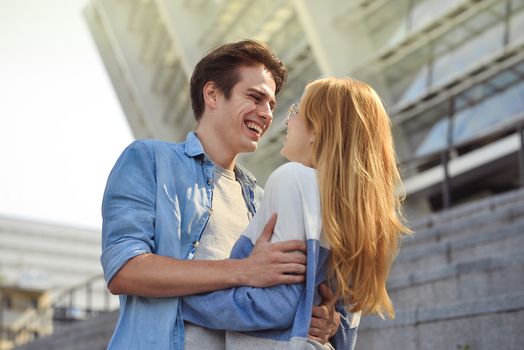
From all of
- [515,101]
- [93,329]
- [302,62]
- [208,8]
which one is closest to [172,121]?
[208,8]

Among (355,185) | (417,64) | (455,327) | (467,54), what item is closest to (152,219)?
(355,185)

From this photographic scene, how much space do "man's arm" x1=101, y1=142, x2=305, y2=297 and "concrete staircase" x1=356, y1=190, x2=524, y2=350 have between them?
9.33ft

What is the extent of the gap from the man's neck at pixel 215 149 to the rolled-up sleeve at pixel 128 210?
0.28 m

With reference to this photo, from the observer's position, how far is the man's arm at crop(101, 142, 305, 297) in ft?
9.32

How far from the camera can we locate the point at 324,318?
289cm

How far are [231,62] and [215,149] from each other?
0.29 metres

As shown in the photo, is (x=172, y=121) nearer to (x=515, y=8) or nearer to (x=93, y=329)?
(x=515, y=8)

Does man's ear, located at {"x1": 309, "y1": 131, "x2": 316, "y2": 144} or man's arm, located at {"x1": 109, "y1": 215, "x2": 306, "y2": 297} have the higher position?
man's ear, located at {"x1": 309, "y1": 131, "x2": 316, "y2": 144}

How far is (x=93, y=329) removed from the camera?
12555 mm

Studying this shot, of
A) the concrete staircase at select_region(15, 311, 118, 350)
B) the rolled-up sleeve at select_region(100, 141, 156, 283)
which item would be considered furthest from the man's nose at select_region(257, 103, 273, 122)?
the concrete staircase at select_region(15, 311, 118, 350)

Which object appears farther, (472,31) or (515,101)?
(472,31)

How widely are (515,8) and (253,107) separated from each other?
1918 cm

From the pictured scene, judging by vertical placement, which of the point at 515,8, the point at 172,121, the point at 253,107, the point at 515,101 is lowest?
the point at 253,107

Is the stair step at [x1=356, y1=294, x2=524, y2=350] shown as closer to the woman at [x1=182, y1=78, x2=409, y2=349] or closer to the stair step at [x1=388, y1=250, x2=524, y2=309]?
the stair step at [x1=388, y1=250, x2=524, y2=309]
